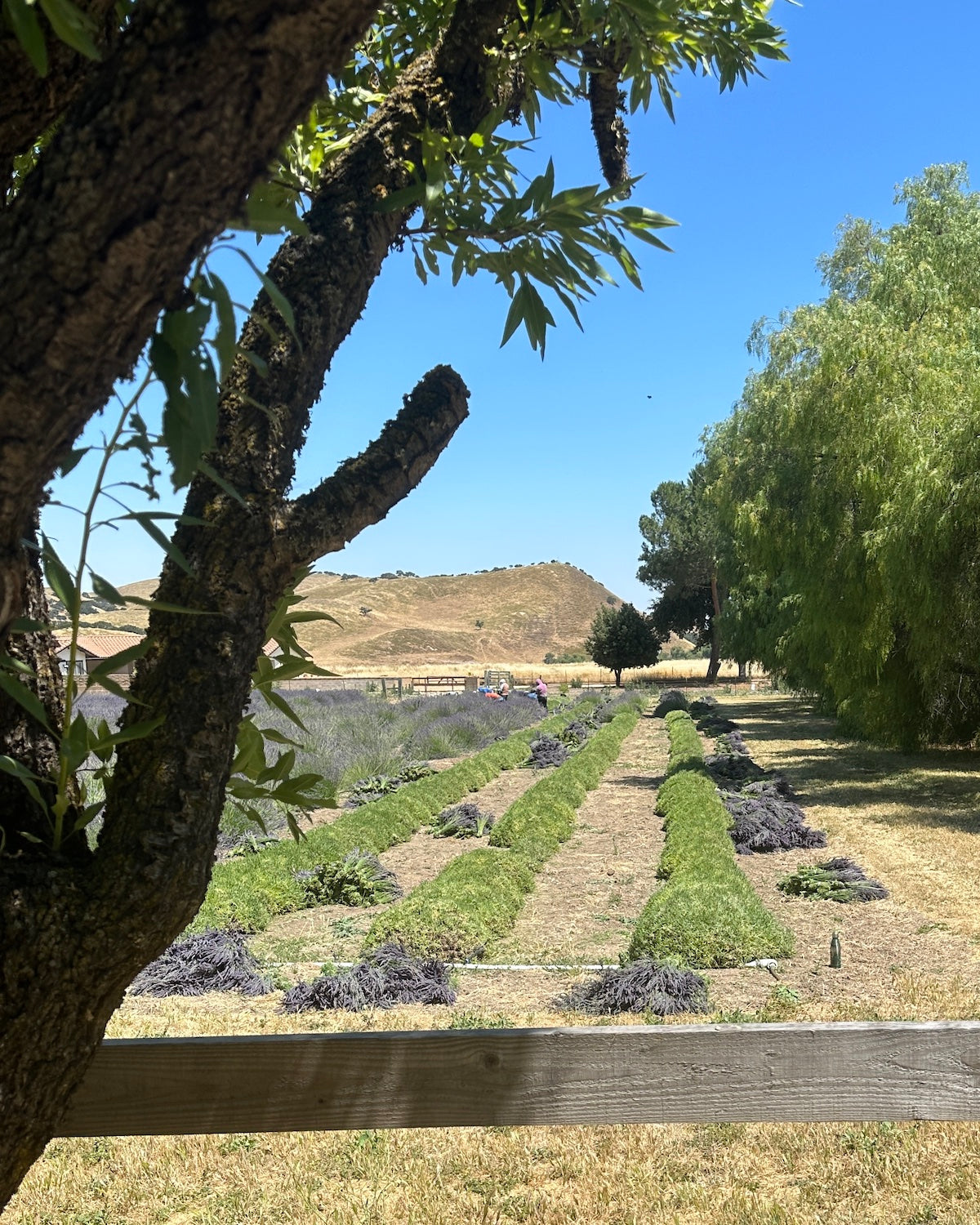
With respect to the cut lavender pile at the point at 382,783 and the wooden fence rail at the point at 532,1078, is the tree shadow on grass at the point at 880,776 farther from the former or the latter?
the wooden fence rail at the point at 532,1078

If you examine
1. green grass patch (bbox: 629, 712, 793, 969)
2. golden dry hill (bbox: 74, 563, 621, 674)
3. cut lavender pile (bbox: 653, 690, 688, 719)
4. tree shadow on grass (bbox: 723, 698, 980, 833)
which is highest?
golden dry hill (bbox: 74, 563, 621, 674)

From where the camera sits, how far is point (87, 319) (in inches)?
38.6

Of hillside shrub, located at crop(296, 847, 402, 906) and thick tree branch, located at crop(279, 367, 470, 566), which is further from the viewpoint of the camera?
hillside shrub, located at crop(296, 847, 402, 906)

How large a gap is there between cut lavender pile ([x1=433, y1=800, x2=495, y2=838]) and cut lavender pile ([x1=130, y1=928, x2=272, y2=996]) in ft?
15.6

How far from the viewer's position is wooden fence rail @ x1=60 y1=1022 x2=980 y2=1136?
219 centimetres

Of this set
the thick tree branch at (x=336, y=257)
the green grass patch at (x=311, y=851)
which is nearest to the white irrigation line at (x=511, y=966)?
the green grass patch at (x=311, y=851)

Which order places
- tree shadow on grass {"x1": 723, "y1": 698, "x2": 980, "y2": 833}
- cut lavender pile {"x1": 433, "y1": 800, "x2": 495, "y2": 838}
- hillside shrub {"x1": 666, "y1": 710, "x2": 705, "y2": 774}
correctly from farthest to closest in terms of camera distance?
hillside shrub {"x1": 666, "y1": 710, "x2": 705, "y2": 774}
tree shadow on grass {"x1": 723, "y1": 698, "x2": 980, "y2": 833}
cut lavender pile {"x1": 433, "y1": 800, "x2": 495, "y2": 838}

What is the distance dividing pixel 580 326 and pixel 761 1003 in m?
5.50

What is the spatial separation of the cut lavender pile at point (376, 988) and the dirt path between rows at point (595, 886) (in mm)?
878

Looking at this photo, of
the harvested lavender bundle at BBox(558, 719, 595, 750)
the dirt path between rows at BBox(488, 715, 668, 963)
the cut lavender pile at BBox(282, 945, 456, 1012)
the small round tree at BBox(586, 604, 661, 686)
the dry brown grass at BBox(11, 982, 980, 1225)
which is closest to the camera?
the dry brown grass at BBox(11, 982, 980, 1225)

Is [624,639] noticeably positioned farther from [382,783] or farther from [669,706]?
[382,783]

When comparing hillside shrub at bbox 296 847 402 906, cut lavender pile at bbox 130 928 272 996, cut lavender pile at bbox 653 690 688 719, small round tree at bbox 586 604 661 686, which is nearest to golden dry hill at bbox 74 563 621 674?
small round tree at bbox 586 604 661 686

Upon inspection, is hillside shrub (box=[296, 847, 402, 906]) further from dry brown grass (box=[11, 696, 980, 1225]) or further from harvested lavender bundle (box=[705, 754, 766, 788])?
harvested lavender bundle (box=[705, 754, 766, 788])

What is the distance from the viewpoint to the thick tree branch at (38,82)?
50.3 inches
